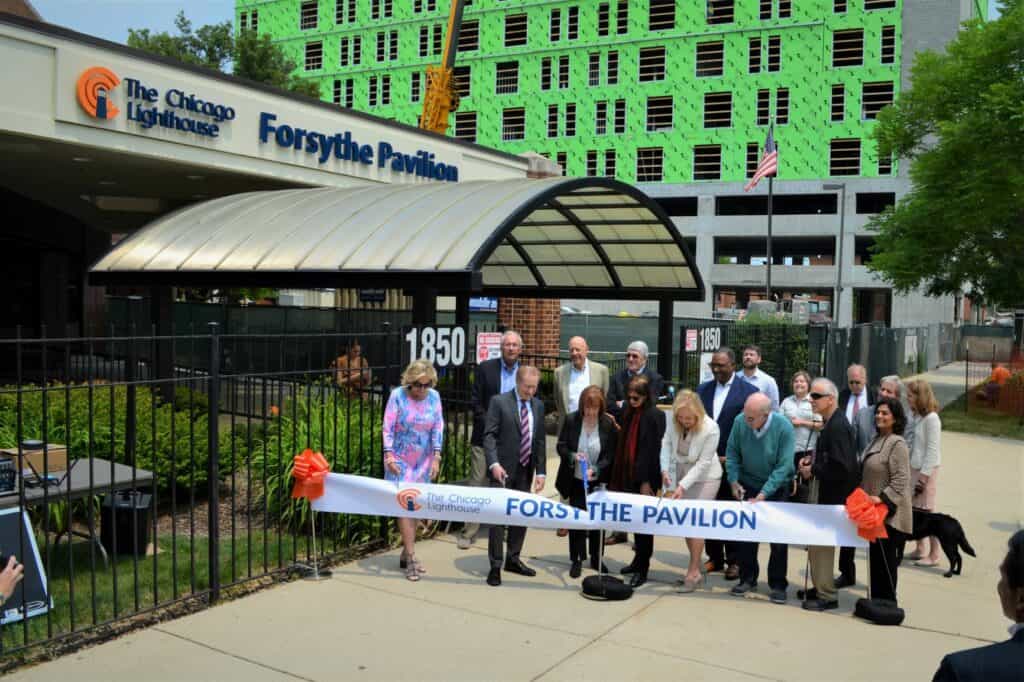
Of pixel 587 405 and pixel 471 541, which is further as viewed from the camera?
pixel 471 541

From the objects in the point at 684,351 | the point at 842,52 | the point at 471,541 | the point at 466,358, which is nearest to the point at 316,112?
the point at 684,351

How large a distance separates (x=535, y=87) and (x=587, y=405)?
174 feet

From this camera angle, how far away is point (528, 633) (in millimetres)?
6383

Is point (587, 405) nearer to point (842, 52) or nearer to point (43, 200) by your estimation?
point (43, 200)

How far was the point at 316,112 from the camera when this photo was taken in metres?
17.3

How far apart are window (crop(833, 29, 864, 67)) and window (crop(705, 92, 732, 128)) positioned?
6.13 m

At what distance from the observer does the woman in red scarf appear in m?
7.55

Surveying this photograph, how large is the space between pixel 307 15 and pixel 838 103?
37521mm

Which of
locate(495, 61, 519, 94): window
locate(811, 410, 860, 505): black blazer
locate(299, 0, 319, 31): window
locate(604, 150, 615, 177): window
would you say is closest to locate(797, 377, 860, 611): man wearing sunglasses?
locate(811, 410, 860, 505): black blazer

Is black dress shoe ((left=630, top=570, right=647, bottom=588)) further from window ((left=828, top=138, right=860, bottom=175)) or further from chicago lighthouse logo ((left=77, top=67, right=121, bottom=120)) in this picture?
window ((left=828, top=138, right=860, bottom=175))

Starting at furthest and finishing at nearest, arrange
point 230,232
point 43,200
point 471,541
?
point 43,200, point 230,232, point 471,541

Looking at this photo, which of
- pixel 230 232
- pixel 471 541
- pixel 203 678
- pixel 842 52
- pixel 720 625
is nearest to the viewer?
pixel 203 678

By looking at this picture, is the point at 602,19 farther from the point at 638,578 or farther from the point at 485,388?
the point at 638,578

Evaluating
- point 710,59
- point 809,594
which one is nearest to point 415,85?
point 710,59
